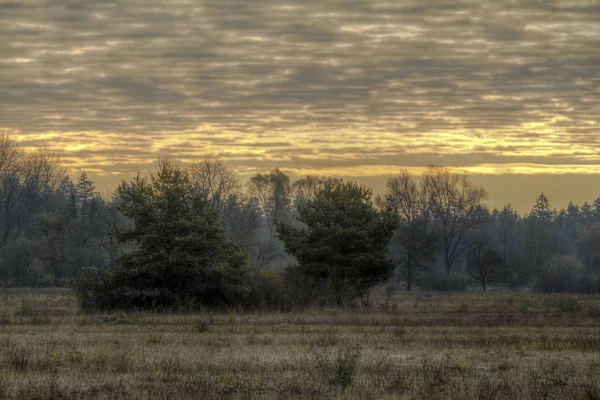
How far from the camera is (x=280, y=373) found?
19.1 meters

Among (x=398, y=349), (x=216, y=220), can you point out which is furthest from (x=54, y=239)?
(x=398, y=349)

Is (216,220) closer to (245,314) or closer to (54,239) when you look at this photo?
(245,314)

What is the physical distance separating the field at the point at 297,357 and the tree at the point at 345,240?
13.2 metres

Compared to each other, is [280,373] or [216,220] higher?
[216,220]

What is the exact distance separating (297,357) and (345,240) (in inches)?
1171

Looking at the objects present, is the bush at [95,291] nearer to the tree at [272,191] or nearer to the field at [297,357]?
the field at [297,357]

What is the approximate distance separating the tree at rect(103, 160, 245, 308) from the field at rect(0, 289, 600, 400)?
5838 millimetres

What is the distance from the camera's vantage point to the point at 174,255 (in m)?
43.2

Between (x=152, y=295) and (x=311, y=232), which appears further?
(x=311, y=232)

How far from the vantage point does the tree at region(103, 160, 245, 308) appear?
1684 inches

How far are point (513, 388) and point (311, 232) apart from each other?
3593 cm

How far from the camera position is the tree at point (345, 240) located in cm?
5072

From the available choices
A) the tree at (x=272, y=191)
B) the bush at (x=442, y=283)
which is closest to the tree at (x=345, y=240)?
the bush at (x=442, y=283)

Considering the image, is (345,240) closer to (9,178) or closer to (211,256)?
(211,256)
